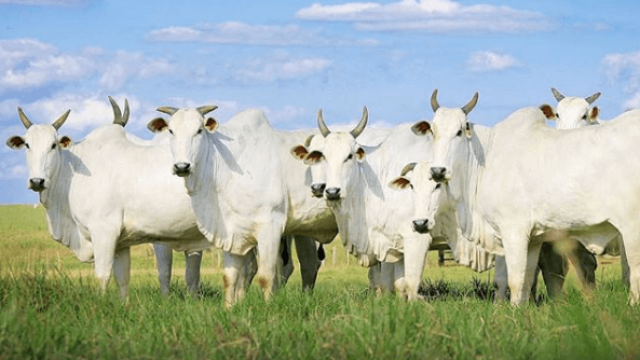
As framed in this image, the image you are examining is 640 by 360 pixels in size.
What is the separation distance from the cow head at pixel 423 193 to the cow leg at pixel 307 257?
285cm

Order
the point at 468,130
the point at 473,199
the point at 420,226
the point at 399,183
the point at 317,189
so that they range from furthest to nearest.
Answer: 1. the point at 317,189
2. the point at 399,183
3. the point at 473,199
4. the point at 468,130
5. the point at 420,226

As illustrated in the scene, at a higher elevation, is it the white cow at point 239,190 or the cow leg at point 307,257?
the white cow at point 239,190

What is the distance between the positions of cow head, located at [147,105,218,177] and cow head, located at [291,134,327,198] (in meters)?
1.03

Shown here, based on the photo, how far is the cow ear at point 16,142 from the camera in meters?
13.0

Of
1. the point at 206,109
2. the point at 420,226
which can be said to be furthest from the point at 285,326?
the point at 206,109

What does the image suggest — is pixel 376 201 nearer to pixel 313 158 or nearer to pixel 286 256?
pixel 313 158

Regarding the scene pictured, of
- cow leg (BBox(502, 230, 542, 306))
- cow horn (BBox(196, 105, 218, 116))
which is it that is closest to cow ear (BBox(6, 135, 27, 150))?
cow horn (BBox(196, 105, 218, 116))

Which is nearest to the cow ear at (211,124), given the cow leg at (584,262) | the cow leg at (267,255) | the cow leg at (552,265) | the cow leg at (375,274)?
the cow leg at (267,255)

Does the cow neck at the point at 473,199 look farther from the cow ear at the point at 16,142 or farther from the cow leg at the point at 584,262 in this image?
the cow ear at the point at 16,142

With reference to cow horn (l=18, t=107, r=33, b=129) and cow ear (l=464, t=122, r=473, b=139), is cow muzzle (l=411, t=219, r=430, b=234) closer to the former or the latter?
cow ear (l=464, t=122, r=473, b=139)

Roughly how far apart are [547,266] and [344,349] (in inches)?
222

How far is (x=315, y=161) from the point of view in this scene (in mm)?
11906

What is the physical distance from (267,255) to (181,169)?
136 cm

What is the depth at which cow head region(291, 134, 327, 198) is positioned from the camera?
463 inches
